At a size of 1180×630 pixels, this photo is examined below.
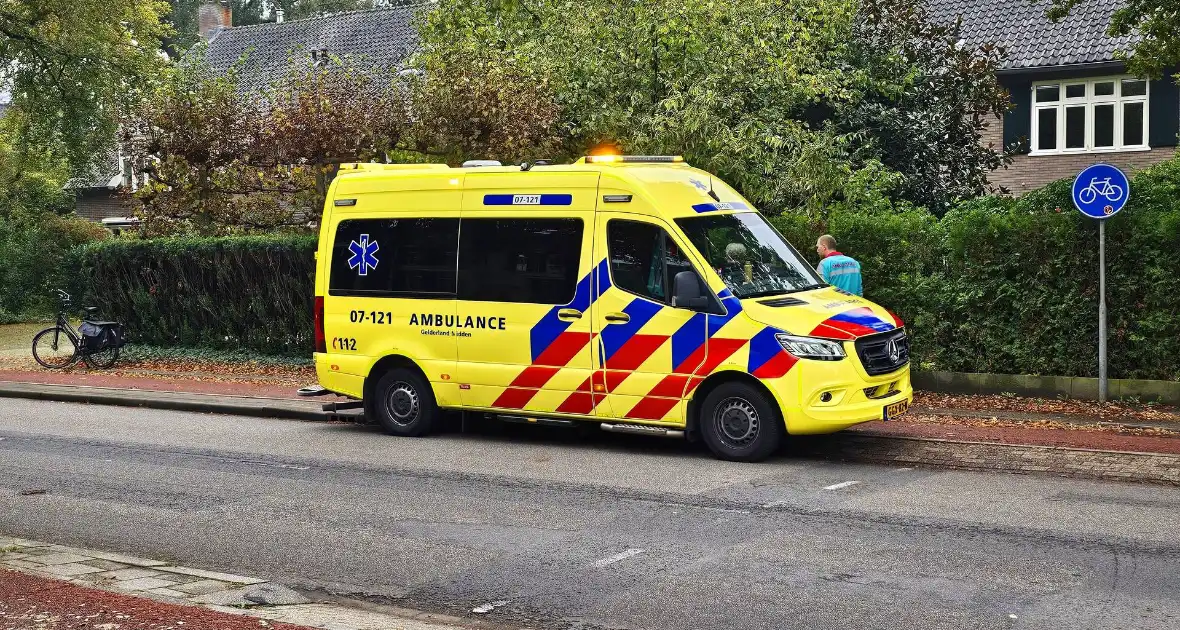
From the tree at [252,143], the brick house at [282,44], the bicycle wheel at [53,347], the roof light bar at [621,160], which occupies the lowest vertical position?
the bicycle wheel at [53,347]

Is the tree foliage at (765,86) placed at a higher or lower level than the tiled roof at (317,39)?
lower

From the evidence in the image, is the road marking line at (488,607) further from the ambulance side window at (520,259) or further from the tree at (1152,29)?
the tree at (1152,29)

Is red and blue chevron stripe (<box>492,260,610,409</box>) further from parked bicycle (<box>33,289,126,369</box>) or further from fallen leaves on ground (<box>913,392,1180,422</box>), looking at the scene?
parked bicycle (<box>33,289,126,369</box>)

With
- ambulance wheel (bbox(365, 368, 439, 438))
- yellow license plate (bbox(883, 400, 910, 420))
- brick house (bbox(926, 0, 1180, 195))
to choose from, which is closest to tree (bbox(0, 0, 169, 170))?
ambulance wheel (bbox(365, 368, 439, 438))

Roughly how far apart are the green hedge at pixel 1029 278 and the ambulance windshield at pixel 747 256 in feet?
11.0

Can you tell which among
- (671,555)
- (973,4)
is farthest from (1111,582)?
(973,4)

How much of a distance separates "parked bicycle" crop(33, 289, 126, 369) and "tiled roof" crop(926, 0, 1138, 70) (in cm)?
1894

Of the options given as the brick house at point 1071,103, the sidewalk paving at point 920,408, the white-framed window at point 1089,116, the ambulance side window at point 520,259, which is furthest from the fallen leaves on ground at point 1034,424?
the white-framed window at point 1089,116

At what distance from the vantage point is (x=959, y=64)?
920 inches

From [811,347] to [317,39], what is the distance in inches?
1542

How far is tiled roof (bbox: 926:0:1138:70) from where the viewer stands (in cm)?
3039

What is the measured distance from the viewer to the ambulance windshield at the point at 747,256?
38.9 ft

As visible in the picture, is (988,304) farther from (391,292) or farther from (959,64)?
(959,64)

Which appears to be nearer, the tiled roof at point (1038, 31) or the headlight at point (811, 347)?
the headlight at point (811, 347)
